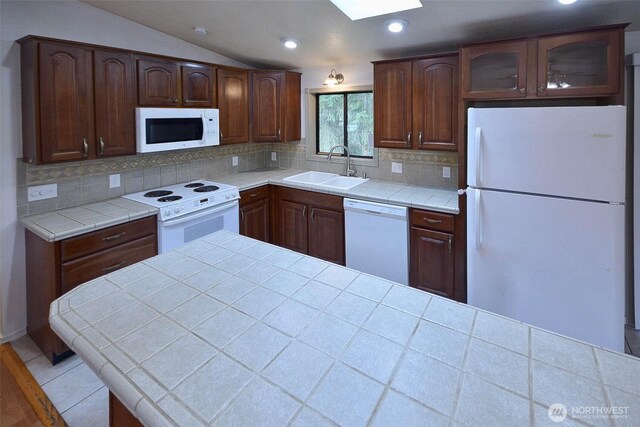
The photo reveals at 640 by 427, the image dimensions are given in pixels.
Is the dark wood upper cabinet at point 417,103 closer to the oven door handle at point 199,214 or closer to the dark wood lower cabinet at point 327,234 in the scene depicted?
the dark wood lower cabinet at point 327,234

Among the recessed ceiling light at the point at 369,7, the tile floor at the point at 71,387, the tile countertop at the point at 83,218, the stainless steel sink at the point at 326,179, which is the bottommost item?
the tile floor at the point at 71,387

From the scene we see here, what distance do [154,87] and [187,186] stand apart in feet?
3.05

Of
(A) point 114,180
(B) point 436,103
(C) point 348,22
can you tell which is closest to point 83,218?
(A) point 114,180

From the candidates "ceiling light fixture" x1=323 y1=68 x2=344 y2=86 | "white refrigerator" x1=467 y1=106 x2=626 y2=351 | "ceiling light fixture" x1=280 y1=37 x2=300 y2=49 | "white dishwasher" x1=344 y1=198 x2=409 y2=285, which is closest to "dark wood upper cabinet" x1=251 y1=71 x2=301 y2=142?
"ceiling light fixture" x1=323 y1=68 x2=344 y2=86

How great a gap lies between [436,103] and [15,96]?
3043mm

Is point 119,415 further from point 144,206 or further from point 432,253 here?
point 432,253

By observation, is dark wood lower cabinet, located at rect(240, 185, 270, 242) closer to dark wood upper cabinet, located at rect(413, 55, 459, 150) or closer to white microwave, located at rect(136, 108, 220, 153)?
white microwave, located at rect(136, 108, 220, 153)

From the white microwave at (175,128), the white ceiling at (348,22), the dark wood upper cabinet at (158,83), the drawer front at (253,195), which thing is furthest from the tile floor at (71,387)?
the white ceiling at (348,22)

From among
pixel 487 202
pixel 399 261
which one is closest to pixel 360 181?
pixel 399 261

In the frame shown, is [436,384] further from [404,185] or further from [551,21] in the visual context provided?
[404,185]

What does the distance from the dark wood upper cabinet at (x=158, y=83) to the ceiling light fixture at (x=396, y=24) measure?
1.78 metres

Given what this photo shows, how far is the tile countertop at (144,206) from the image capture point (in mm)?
2352

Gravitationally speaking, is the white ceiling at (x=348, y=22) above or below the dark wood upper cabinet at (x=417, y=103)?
above

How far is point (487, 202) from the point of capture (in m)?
2.36
